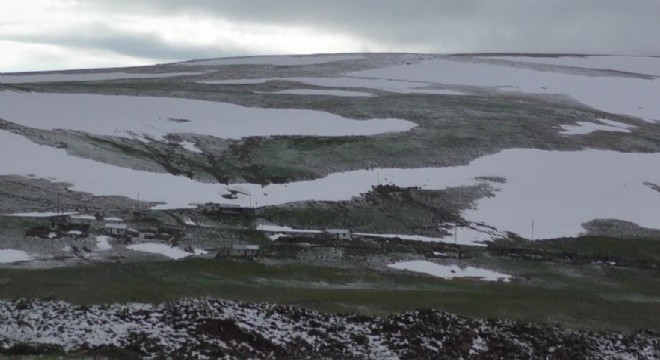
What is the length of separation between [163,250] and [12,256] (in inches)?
385

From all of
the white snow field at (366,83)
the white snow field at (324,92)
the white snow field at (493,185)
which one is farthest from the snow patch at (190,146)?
the white snow field at (366,83)

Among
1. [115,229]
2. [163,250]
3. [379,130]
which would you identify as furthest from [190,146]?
[163,250]

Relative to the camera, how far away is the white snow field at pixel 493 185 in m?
70.2

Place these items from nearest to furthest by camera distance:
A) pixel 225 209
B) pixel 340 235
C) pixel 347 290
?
1. pixel 347 290
2. pixel 340 235
3. pixel 225 209

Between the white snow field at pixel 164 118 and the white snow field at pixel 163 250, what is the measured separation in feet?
122

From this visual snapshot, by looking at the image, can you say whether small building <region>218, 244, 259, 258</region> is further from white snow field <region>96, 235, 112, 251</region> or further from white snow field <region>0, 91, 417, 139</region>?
white snow field <region>0, 91, 417, 139</region>

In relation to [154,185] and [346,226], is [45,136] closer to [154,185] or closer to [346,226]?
[154,185]

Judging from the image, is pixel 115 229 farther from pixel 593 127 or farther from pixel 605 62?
pixel 605 62

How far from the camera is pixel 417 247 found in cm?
6072

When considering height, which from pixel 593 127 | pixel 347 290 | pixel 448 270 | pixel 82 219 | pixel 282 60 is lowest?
pixel 448 270

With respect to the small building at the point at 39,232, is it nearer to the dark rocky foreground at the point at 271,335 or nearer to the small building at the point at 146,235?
the small building at the point at 146,235

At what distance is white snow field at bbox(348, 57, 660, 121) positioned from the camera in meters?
135

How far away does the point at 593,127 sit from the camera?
361ft

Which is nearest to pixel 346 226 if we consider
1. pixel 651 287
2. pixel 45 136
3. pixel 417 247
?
pixel 417 247
